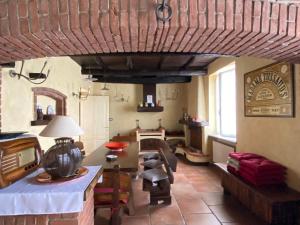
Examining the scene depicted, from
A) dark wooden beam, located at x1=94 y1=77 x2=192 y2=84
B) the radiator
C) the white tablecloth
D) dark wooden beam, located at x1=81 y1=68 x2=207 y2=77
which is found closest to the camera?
the white tablecloth

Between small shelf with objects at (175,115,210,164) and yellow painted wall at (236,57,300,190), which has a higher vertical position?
yellow painted wall at (236,57,300,190)

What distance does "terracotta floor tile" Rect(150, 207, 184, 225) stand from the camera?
2.79 m

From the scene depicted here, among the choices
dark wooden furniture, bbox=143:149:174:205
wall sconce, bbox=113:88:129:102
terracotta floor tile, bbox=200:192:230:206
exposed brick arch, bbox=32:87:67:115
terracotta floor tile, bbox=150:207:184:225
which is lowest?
terracotta floor tile, bbox=150:207:184:225

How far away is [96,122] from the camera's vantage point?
23.5ft

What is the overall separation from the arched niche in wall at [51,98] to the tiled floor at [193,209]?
1.91 metres

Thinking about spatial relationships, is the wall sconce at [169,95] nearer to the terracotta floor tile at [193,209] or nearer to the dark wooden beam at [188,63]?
the dark wooden beam at [188,63]

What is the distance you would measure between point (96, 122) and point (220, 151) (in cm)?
403

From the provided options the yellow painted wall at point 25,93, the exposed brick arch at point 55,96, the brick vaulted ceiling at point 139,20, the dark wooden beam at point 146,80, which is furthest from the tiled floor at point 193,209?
the dark wooden beam at point 146,80

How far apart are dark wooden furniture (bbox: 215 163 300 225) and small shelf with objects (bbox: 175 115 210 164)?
8.79 feet

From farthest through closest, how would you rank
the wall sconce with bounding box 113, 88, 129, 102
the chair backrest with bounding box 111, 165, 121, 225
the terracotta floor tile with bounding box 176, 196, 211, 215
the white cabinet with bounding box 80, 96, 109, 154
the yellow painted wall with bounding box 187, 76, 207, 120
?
the wall sconce with bounding box 113, 88, 129, 102 → the white cabinet with bounding box 80, 96, 109, 154 → the yellow painted wall with bounding box 187, 76, 207, 120 → the terracotta floor tile with bounding box 176, 196, 211, 215 → the chair backrest with bounding box 111, 165, 121, 225

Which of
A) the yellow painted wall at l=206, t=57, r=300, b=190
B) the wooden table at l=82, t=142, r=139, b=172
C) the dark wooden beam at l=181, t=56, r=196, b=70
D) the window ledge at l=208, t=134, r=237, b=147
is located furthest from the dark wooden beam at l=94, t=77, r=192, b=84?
the wooden table at l=82, t=142, r=139, b=172

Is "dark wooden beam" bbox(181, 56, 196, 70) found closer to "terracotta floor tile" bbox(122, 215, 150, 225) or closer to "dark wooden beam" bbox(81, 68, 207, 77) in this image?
"dark wooden beam" bbox(81, 68, 207, 77)

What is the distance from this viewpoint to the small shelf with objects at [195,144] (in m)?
5.74

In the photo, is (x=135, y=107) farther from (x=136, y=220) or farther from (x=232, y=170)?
(x=136, y=220)
